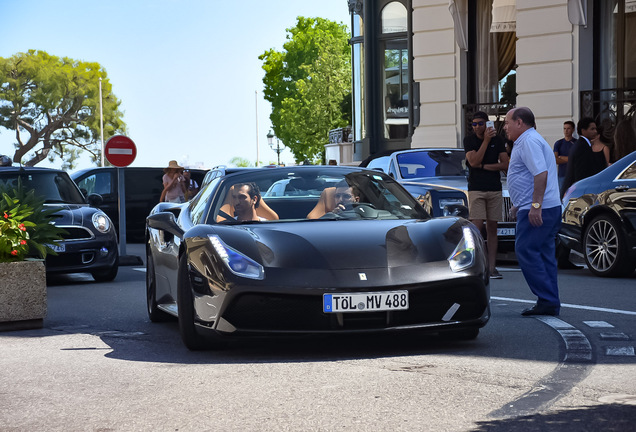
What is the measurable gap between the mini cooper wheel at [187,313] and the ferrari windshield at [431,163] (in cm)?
872

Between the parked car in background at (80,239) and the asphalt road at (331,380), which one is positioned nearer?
the asphalt road at (331,380)

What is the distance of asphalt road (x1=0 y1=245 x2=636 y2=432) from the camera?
4879 millimetres

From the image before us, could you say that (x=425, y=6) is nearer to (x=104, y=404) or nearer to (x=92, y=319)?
(x=92, y=319)

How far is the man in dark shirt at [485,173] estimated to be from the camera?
12.2 metres

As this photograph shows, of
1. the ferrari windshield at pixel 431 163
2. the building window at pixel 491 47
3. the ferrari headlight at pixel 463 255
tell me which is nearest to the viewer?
the ferrari headlight at pixel 463 255

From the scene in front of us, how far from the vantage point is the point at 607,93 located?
20.6 metres

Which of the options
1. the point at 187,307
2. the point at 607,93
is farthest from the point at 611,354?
the point at 607,93

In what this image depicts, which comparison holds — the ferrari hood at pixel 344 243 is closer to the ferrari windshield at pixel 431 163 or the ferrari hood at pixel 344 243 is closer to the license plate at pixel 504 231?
the license plate at pixel 504 231

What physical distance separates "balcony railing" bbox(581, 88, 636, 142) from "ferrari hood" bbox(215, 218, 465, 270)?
45.5 ft

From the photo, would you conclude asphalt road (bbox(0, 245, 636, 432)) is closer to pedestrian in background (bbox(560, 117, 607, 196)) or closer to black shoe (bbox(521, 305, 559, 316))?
black shoe (bbox(521, 305, 559, 316))

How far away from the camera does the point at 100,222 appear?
13.9 metres

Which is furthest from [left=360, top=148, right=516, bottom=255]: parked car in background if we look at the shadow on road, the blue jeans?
the shadow on road

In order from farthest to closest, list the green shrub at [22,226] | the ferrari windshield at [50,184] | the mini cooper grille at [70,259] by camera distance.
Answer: the ferrari windshield at [50,184], the mini cooper grille at [70,259], the green shrub at [22,226]

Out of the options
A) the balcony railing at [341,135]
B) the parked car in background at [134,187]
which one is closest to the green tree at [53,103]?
the balcony railing at [341,135]
